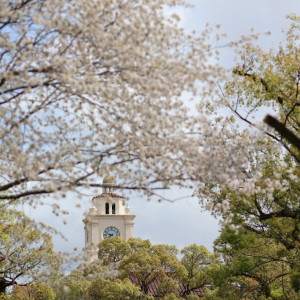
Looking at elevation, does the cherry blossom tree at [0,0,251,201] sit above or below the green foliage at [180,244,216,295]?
below

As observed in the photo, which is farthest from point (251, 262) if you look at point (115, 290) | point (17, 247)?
point (115, 290)

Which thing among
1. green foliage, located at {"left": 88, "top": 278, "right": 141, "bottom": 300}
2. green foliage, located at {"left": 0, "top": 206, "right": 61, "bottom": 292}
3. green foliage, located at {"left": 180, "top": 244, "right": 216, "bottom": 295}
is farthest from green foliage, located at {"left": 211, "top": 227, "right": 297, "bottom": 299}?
green foliage, located at {"left": 180, "top": 244, "right": 216, "bottom": 295}

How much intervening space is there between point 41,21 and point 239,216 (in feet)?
33.3

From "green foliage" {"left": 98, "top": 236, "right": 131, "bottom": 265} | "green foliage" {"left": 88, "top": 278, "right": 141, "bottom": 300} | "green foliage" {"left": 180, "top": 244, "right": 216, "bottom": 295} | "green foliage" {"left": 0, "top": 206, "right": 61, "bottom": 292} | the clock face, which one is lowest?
"green foliage" {"left": 0, "top": 206, "right": 61, "bottom": 292}

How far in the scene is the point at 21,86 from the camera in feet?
29.6

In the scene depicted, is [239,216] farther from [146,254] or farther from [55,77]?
[146,254]

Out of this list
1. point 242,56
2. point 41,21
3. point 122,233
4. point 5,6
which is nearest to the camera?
point 41,21

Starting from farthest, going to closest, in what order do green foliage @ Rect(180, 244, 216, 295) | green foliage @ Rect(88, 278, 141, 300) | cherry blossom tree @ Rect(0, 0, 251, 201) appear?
green foliage @ Rect(180, 244, 216, 295)
green foliage @ Rect(88, 278, 141, 300)
cherry blossom tree @ Rect(0, 0, 251, 201)

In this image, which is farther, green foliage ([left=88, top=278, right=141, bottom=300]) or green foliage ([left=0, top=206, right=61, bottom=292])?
green foliage ([left=88, top=278, right=141, bottom=300])

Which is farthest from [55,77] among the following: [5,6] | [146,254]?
[146,254]

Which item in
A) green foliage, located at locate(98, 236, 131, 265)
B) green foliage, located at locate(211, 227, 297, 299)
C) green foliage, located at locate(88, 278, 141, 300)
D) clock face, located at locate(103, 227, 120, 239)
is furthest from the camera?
clock face, located at locate(103, 227, 120, 239)

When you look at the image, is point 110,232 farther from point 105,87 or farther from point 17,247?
point 105,87

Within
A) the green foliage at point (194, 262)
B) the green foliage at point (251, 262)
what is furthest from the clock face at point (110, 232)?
the green foliage at point (251, 262)

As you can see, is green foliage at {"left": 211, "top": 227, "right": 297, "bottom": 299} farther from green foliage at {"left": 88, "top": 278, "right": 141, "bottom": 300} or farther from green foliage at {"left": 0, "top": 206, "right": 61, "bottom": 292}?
green foliage at {"left": 88, "top": 278, "right": 141, "bottom": 300}
